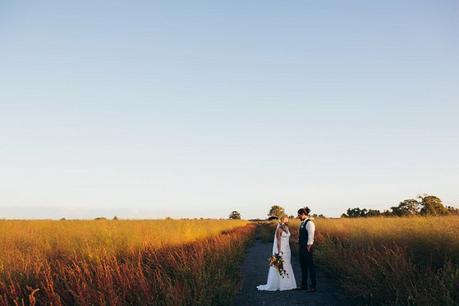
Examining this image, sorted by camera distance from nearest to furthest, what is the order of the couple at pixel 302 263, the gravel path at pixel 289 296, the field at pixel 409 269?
the field at pixel 409 269 → the gravel path at pixel 289 296 → the couple at pixel 302 263

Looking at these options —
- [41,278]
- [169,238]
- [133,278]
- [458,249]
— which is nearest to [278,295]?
[458,249]

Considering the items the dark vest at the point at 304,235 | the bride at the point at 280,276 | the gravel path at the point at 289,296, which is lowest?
the gravel path at the point at 289,296

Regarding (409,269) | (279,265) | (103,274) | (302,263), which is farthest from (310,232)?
(103,274)

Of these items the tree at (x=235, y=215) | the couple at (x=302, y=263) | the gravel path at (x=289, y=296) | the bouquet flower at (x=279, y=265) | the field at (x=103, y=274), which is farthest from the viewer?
the tree at (x=235, y=215)

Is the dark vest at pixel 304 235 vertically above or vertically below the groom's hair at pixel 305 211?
below

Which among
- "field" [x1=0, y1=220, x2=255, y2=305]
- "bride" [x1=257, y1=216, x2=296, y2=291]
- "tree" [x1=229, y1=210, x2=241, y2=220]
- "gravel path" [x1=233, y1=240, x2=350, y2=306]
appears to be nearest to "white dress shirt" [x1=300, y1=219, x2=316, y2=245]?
"bride" [x1=257, y1=216, x2=296, y2=291]

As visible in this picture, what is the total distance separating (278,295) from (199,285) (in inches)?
147

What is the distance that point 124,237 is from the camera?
47.7ft

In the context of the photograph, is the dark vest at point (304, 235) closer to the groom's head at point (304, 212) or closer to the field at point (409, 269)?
the groom's head at point (304, 212)

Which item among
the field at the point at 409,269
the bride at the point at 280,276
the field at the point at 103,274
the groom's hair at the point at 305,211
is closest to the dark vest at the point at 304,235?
the groom's hair at the point at 305,211

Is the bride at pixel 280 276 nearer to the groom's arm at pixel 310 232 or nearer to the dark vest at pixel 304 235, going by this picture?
the dark vest at pixel 304 235

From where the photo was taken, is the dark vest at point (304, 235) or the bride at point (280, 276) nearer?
the dark vest at point (304, 235)

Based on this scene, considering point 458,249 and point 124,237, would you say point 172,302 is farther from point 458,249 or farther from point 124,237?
point 124,237

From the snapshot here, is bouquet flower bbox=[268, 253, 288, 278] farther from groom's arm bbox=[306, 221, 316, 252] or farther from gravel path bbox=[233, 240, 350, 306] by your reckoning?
groom's arm bbox=[306, 221, 316, 252]
